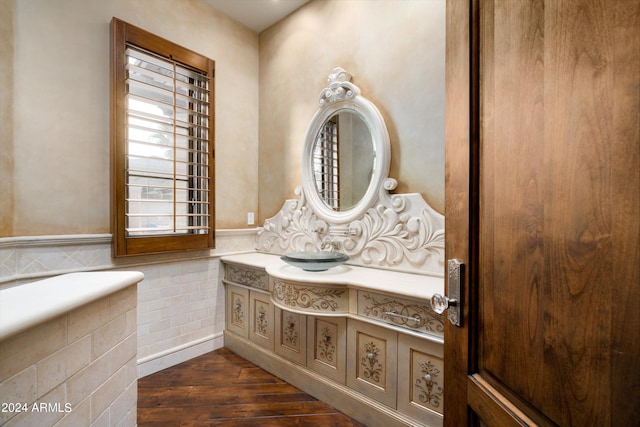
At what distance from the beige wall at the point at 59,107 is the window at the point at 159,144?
11cm

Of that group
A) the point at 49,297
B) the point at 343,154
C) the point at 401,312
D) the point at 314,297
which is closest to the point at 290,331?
the point at 314,297

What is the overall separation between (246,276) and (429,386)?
1534mm

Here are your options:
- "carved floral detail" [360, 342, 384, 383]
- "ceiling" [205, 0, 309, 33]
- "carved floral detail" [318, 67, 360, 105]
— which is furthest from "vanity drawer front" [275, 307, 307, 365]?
"ceiling" [205, 0, 309, 33]

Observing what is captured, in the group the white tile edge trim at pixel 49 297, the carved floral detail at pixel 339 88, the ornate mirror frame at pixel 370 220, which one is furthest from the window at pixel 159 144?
the white tile edge trim at pixel 49 297

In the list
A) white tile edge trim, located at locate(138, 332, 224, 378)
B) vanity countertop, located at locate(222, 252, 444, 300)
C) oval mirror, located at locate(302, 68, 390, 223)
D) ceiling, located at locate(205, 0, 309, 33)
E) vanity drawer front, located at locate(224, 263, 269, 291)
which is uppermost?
ceiling, located at locate(205, 0, 309, 33)

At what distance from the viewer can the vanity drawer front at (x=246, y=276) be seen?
7.27 feet

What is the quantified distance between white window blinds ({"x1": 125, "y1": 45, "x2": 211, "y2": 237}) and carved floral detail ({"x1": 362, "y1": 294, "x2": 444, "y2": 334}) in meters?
1.48

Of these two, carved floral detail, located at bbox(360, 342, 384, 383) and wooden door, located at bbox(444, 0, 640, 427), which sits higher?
wooden door, located at bbox(444, 0, 640, 427)

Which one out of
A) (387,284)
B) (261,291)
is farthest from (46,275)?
(387,284)

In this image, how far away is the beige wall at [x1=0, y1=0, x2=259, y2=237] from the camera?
1.58 metres

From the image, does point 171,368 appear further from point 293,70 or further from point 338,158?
point 293,70

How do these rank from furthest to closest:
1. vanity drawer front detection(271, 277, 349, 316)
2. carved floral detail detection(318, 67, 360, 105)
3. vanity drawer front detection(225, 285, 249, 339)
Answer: vanity drawer front detection(225, 285, 249, 339) < carved floral detail detection(318, 67, 360, 105) < vanity drawer front detection(271, 277, 349, 316)

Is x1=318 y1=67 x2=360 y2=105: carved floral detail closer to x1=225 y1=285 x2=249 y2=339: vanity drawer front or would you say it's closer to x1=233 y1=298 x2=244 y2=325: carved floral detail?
x1=225 y1=285 x2=249 y2=339: vanity drawer front

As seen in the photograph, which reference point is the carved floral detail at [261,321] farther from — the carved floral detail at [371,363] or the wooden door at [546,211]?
the wooden door at [546,211]
